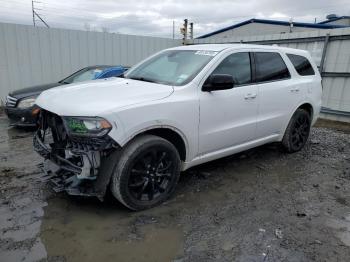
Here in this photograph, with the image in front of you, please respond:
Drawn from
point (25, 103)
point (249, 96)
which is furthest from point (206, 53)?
point (25, 103)

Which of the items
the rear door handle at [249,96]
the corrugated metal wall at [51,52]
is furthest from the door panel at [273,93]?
the corrugated metal wall at [51,52]

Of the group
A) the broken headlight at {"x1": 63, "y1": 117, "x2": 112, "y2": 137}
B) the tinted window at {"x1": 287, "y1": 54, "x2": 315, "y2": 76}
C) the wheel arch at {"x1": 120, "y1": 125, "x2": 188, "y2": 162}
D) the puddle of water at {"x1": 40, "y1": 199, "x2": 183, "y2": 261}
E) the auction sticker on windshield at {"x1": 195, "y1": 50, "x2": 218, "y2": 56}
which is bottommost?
the puddle of water at {"x1": 40, "y1": 199, "x2": 183, "y2": 261}

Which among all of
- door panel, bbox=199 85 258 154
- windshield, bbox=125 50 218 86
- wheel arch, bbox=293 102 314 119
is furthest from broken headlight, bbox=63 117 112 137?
wheel arch, bbox=293 102 314 119

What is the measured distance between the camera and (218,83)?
360 cm

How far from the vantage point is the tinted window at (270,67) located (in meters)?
4.50

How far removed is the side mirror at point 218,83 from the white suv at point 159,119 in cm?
1

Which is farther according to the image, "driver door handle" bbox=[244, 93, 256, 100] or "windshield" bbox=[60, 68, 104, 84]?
"windshield" bbox=[60, 68, 104, 84]

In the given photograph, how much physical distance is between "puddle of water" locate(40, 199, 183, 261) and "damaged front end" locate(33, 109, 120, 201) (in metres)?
0.30

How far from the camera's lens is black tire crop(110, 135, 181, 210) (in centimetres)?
314

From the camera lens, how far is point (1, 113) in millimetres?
8727

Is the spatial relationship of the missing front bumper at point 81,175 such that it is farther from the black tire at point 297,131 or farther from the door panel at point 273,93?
the black tire at point 297,131

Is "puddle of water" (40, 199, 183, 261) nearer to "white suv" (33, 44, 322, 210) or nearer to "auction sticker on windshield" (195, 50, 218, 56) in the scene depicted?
"white suv" (33, 44, 322, 210)

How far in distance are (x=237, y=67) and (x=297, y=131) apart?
1.92 m

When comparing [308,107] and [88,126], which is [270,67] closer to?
[308,107]
